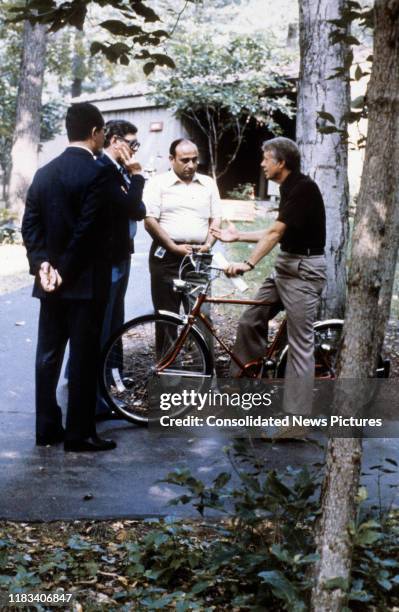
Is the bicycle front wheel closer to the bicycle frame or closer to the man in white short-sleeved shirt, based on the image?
the bicycle frame

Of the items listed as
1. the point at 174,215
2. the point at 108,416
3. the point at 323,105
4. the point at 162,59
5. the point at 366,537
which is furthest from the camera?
the point at 323,105

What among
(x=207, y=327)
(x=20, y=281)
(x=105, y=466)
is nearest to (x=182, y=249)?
(x=207, y=327)

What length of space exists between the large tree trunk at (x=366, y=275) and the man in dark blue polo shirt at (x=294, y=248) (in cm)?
271

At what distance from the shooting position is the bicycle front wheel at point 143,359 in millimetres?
6094

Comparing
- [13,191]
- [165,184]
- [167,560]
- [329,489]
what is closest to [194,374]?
[165,184]

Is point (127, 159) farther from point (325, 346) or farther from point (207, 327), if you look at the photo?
point (325, 346)

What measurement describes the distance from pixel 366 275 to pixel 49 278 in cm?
292

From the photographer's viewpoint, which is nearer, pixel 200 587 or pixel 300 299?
pixel 200 587

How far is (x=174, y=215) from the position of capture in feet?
21.9

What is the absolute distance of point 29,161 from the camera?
20.2 m

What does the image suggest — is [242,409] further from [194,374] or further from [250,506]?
[250,506]

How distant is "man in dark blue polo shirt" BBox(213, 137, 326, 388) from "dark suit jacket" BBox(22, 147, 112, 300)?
0.94 m

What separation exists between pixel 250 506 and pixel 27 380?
14.6 feet

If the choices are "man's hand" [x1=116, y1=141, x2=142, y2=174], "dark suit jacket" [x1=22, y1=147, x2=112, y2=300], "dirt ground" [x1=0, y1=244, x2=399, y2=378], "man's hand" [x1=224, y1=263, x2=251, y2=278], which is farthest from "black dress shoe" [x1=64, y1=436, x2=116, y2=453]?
"dirt ground" [x1=0, y1=244, x2=399, y2=378]
